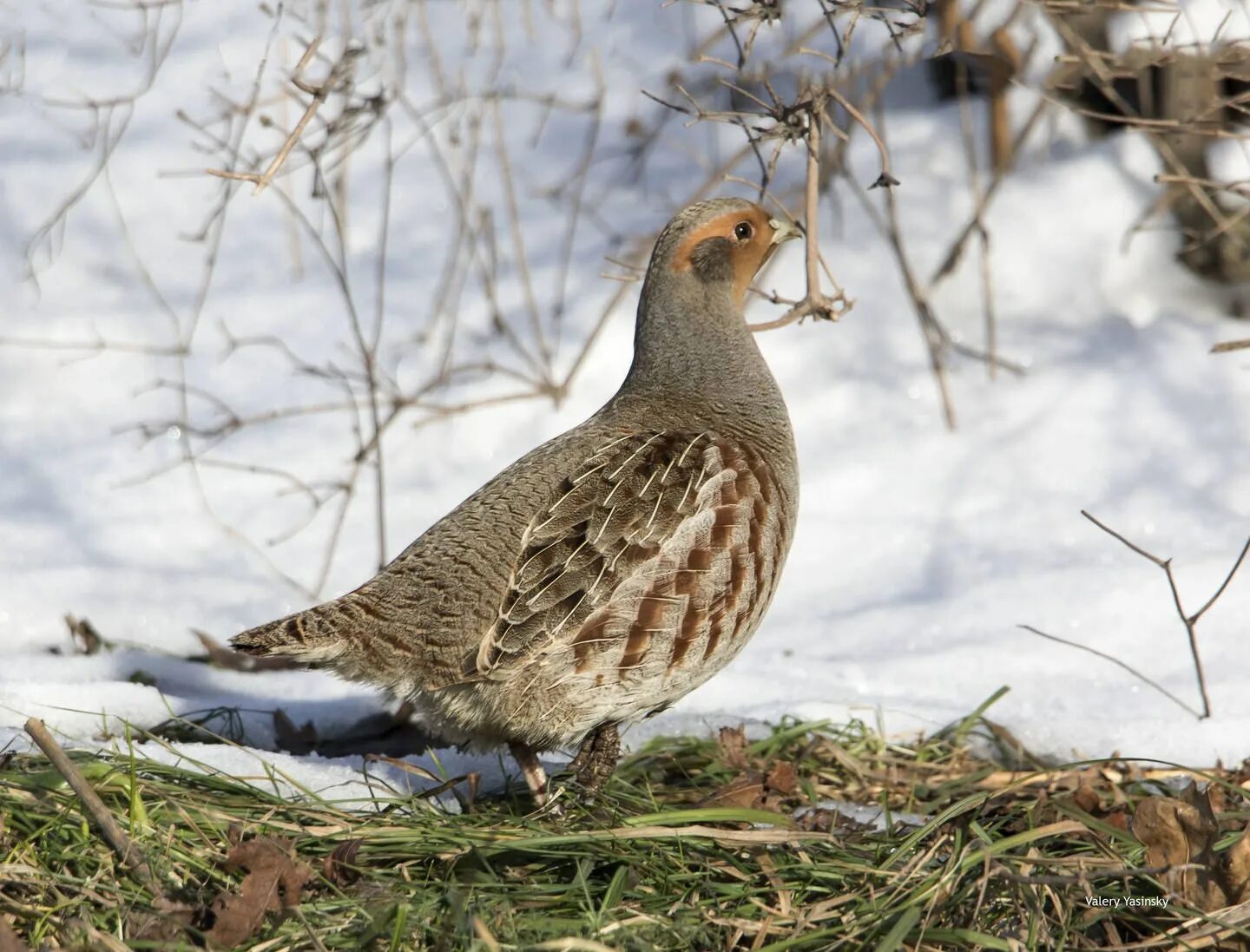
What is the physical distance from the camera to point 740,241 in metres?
3.79

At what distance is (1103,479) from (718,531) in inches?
129

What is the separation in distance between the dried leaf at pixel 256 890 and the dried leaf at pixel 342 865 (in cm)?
6

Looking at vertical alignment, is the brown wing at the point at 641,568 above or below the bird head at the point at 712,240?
below

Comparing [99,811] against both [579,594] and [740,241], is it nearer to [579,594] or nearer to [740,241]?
[579,594]

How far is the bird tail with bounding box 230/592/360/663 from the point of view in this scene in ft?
9.82

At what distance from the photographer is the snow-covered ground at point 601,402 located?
14.4ft

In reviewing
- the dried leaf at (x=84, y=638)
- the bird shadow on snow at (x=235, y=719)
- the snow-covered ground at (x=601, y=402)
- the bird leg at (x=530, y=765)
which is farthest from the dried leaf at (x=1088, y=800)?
the dried leaf at (x=84, y=638)

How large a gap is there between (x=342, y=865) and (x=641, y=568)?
102 cm

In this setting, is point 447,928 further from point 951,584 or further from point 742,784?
point 951,584

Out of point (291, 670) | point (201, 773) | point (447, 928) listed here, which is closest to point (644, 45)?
point (291, 670)

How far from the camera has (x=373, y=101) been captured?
4.37 meters

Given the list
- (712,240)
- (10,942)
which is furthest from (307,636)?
(712,240)

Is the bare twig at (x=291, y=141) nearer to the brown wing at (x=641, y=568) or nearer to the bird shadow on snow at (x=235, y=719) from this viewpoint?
the brown wing at (x=641, y=568)

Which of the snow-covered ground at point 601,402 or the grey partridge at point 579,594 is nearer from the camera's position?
the grey partridge at point 579,594
